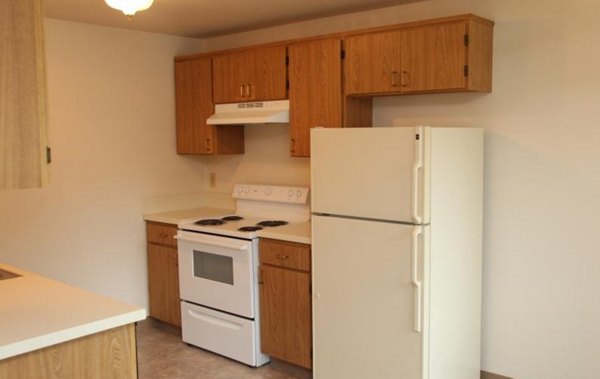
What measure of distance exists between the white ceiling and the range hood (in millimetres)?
596

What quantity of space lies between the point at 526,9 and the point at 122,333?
103 inches

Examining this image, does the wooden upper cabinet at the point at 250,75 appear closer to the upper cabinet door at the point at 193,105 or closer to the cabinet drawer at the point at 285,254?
the upper cabinet door at the point at 193,105

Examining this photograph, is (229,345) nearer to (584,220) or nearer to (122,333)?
(122,333)

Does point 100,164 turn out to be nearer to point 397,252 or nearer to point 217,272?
point 217,272

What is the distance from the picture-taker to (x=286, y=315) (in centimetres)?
364

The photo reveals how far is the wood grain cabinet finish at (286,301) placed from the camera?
3.53m

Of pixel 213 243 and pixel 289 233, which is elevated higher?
pixel 289 233

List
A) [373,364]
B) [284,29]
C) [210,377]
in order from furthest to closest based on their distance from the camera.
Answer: [284,29]
[210,377]
[373,364]

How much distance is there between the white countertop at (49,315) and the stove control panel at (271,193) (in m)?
2.02

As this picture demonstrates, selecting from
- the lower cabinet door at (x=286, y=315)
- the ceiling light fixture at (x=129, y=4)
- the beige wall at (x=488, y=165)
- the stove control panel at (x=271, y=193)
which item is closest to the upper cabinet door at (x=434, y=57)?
the beige wall at (x=488, y=165)

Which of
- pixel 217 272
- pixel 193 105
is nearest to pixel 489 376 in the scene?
pixel 217 272

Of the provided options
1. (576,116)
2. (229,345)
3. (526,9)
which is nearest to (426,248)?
(576,116)

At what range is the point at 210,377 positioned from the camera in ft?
12.2

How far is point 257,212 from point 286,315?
3.57 ft
